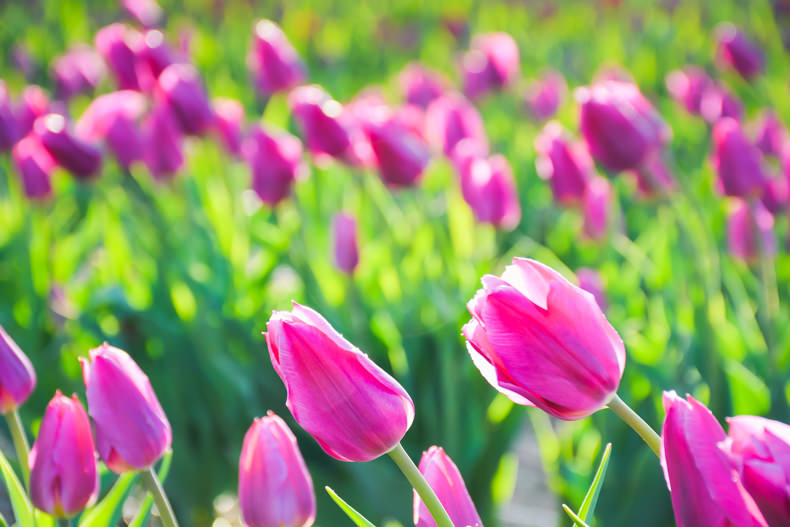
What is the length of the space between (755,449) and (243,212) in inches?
47.5

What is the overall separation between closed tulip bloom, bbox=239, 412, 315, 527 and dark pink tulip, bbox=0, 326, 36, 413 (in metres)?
0.18

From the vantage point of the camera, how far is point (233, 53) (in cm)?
311

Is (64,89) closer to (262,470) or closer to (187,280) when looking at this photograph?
(187,280)

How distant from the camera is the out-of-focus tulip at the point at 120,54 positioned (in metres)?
1.42

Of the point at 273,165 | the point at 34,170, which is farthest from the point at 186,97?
the point at 34,170

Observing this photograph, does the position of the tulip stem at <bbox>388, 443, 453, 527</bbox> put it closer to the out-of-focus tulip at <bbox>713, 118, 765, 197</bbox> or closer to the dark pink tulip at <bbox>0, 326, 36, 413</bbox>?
the dark pink tulip at <bbox>0, 326, 36, 413</bbox>

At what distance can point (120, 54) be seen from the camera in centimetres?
142

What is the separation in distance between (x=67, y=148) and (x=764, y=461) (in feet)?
3.62

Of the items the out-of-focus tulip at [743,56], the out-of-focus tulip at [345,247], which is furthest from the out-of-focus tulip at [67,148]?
the out-of-focus tulip at [743,56]

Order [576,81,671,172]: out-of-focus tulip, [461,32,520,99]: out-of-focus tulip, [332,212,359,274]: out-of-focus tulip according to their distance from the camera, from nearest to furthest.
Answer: [576,81,671,172]: out-of-focus tulip → [332,212,359,274]: out-of-focus tulip → [461,32,520,99]: out-of-focus tulip

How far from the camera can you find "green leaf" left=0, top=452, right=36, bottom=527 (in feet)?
1.68

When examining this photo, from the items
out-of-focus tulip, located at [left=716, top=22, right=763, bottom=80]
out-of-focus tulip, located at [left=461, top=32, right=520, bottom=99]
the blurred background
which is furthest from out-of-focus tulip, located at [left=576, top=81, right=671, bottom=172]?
out-of-focus tulip, located at [left=461, top=32, right=520, bottom=99]

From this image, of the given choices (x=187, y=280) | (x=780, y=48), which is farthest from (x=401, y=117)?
(x=780, y=48)

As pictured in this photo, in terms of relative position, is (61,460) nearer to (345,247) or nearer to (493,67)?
(345,247)
